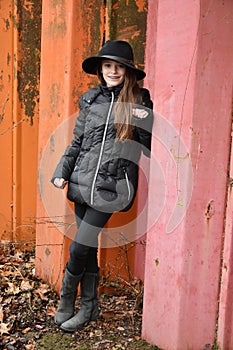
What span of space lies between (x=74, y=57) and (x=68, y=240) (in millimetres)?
1422

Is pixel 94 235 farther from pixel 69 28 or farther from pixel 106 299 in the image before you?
pixel 69 28

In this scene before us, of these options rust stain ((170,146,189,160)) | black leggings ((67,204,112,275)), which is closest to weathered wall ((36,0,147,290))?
black leggings ((67,204,112,275))

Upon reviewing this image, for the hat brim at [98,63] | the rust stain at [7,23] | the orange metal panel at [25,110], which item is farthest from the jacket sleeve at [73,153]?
the rust stain at [7,23]

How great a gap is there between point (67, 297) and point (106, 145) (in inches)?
44.2

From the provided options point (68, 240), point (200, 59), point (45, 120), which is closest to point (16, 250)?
point (68, 240)

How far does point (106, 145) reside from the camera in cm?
310

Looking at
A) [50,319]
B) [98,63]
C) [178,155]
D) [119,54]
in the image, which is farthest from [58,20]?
[50,319]

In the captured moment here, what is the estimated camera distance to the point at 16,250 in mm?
4910

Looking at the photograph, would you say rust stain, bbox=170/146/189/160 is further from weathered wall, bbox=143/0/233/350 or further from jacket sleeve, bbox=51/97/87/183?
jacket sleeve, bbox=51/97/87/183

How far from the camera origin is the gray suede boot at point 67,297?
337 cm

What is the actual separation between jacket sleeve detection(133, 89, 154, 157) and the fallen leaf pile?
3.98ft

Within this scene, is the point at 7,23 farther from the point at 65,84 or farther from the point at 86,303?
the point at 86,303

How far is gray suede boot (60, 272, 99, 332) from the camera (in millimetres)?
3400

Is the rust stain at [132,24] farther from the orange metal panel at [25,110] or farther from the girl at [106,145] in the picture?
the orange metal panel at [25,110]
